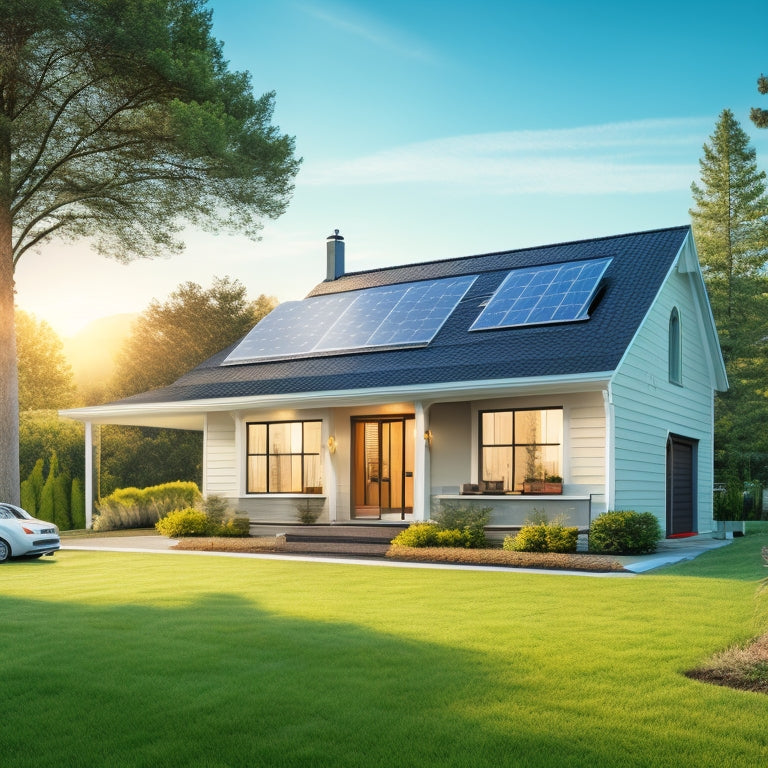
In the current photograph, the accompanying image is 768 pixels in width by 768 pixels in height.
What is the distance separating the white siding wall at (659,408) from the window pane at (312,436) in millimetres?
6444

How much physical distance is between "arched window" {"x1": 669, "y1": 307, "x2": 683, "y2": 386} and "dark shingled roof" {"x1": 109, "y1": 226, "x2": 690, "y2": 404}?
69.0 inches

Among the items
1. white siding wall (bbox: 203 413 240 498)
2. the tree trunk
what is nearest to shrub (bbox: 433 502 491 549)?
white siding wall (bbox: 203 413 240 498)

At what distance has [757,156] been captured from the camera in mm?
39406

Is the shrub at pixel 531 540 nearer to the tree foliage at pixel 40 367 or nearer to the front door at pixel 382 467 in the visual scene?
the front door at pixel 382 467

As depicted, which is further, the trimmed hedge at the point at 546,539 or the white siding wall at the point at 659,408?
the white siding wall at the point at 659,408

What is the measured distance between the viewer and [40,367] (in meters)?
50.8

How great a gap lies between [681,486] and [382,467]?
7.11 metres

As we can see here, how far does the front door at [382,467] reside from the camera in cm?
1825

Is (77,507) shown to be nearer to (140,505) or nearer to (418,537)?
(140,505)

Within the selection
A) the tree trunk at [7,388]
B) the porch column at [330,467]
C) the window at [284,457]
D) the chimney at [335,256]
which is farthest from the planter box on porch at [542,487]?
the tree trunk at [7,388]

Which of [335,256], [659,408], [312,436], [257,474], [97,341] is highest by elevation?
[97,341]

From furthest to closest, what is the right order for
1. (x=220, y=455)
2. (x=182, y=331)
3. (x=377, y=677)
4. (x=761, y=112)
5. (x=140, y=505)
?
1. (x=182, y=331)
2. (x=140, y=505)
3. (x=220, y=455)
4. (x=761, y=112)
5. (x=377, y=677)

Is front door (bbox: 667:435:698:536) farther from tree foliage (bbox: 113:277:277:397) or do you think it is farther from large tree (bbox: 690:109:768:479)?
tree foliage (bbox: 113:277:277:397)

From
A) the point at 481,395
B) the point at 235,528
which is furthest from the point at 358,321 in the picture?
the point at 235,528
